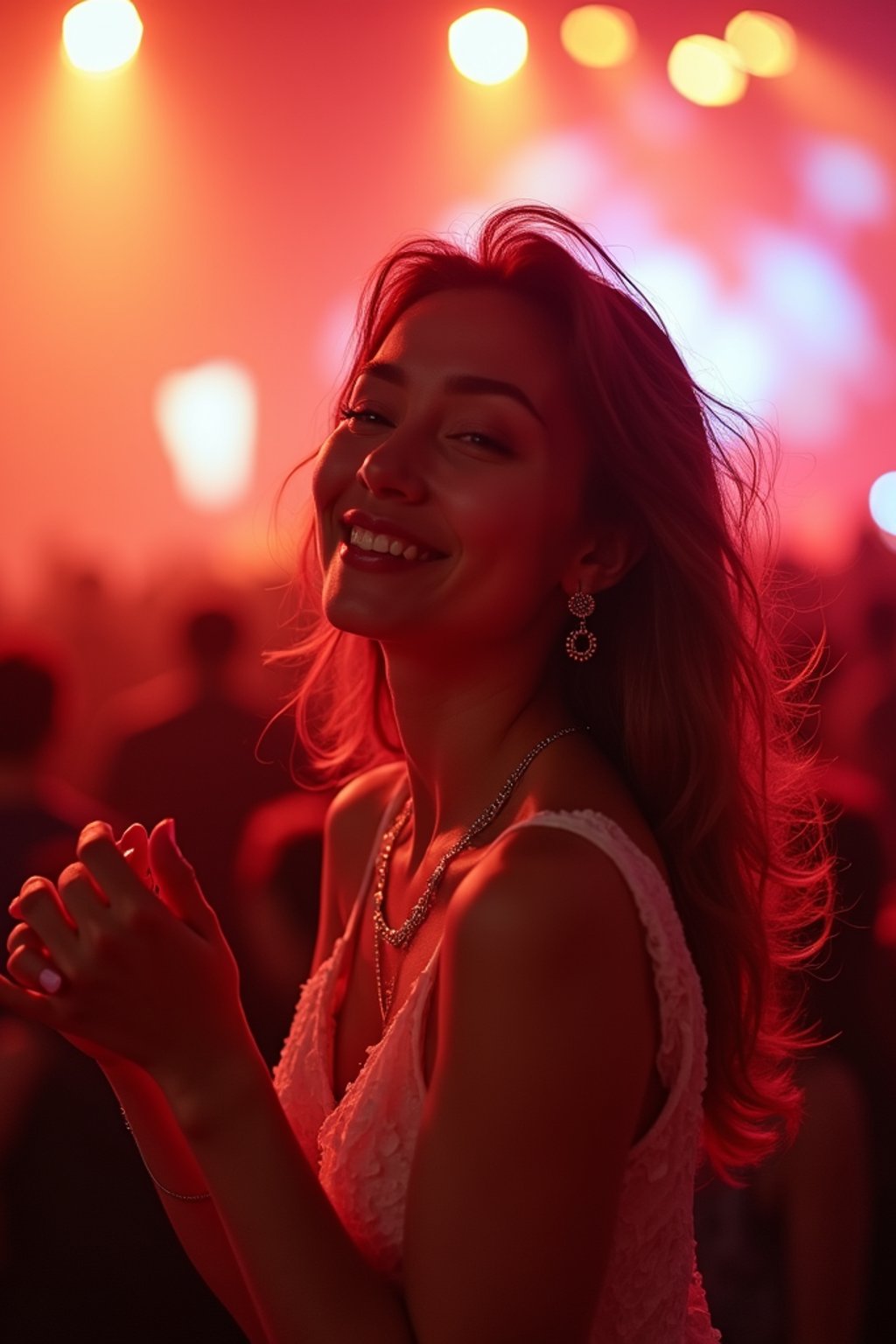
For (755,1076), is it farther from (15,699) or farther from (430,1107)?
(15,699)

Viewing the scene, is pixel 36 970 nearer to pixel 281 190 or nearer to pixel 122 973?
pixel 122 973

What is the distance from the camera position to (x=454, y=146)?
4.05 m

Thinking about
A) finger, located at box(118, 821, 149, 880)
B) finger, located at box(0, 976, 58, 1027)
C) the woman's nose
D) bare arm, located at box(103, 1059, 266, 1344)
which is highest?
the woman's nose

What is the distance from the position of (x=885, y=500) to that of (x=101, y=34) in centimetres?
302

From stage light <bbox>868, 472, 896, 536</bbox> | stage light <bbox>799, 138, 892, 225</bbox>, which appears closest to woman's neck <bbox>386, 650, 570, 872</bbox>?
stage light <bbox>799, 138, 892, 225</bbox>

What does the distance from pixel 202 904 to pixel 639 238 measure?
367 cm

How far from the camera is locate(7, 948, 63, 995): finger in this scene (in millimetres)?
1074

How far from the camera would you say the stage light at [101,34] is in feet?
11.5

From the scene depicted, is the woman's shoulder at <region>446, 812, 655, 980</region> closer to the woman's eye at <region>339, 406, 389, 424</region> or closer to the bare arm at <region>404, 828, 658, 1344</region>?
the bare arm at <region>404, 828, 658, 1344</region>

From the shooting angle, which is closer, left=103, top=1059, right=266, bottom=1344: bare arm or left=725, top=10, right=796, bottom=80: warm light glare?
left=103, top=1059, right=266, bottom=1344: bare arm

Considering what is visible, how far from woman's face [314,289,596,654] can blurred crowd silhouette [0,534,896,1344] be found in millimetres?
426

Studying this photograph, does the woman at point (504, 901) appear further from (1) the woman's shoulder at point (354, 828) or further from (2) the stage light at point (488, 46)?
(2) the stage light at point (488, 46)

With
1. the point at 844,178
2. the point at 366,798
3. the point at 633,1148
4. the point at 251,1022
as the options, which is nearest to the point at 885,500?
the point at 844,178

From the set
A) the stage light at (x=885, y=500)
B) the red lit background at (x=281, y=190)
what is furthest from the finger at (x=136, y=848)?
the stage light at (x=885, y=500)
